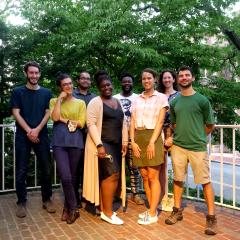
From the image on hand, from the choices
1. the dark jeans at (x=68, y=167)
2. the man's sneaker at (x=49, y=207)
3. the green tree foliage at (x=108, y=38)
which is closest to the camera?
the dark jeans at (x=68, y=167)

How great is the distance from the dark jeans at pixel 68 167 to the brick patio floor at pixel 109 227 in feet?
0.98

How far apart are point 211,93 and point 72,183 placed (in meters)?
3.87

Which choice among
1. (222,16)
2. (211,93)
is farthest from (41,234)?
(222,16)

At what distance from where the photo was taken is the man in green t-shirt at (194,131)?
154 inches

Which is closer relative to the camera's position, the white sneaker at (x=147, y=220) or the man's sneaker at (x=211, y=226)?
the man's sneaker at (x=211, y=226)

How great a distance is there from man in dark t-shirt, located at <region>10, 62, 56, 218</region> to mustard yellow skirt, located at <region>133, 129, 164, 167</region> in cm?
133

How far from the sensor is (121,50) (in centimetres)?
675

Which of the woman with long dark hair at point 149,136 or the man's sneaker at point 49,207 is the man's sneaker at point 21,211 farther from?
the woman with long dark hair at point 149,136

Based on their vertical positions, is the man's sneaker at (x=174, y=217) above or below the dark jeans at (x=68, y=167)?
below

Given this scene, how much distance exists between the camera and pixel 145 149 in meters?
4.19

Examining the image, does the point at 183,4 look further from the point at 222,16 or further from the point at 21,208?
the point at 21,208

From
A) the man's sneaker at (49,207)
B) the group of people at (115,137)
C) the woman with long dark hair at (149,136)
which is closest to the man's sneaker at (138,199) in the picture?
the group of people at (115,137)

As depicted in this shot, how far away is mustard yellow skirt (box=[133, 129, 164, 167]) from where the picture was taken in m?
4.18

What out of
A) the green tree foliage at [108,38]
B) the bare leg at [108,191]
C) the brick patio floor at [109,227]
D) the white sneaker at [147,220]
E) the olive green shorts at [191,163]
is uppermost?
the green tree foliage at [108,38]
